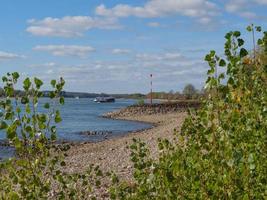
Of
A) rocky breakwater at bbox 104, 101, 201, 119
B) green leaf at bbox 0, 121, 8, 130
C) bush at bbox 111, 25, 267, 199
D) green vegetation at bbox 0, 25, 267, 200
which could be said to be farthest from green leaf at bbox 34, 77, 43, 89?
rocky breakwater at bbox 104, 101, 201, 119

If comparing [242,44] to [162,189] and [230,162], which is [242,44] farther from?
[162,189]

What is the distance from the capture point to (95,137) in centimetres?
4022

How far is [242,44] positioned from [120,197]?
198 centimetres

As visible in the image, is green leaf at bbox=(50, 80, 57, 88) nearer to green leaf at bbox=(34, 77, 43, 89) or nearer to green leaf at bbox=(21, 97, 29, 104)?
green leaf at bbox=(34, 77, 43, 89)

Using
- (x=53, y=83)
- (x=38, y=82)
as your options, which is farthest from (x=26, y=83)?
(x=53, y=83)

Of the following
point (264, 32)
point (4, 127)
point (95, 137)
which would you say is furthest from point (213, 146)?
point (95, 137)

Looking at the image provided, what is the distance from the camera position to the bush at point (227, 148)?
12.3ft

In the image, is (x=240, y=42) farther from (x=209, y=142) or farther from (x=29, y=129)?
(x=29, y=129)

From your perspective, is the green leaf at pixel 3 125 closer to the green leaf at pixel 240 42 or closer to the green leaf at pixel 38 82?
the green leaf at pixel 38 82

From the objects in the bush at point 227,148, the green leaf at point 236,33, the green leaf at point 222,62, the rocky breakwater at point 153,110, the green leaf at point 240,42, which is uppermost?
the green leaf at point 236,33

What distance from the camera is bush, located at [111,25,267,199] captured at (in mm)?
3734

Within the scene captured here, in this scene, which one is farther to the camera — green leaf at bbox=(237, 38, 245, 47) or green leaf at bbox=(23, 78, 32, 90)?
green leaf at bbox=(237, 38, 245, 47)

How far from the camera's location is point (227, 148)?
3.87 m

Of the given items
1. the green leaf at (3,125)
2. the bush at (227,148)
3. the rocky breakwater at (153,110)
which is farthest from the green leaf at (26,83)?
the rocky breakwater at (153,110)
